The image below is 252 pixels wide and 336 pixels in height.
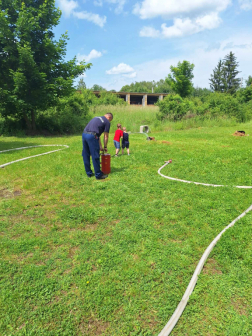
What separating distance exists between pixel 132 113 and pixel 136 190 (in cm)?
1729

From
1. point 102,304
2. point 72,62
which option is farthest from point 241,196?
point 72,62

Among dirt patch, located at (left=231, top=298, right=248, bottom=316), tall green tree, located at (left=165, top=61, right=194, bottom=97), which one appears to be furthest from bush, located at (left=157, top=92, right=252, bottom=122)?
dirt patch, located at (left=231, top=298, right=248, bottom=316)

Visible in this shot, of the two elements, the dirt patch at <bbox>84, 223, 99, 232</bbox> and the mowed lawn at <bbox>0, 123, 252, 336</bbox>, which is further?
the dirt patch at <bbox>84, 223, 99, 232</bbox>

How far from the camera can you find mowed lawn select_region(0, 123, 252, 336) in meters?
2.02

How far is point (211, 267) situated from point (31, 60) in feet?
42.1

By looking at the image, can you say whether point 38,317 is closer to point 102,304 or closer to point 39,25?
point 102,304

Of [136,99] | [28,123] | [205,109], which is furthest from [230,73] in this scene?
[28,123]

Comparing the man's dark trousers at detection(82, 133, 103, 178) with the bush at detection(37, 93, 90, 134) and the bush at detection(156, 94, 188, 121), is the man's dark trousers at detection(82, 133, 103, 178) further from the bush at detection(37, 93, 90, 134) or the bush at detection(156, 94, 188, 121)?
the bush at detection(156, 94, 188, 121)

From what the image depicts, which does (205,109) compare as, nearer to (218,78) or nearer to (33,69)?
(33,69)

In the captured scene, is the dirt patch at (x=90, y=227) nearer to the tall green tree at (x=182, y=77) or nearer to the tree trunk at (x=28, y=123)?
the tree trunk at (x=28, y=123)

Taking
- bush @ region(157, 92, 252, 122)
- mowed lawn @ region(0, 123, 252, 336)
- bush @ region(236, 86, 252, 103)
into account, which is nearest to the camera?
mowed lawn @ region(0, 123, 252, 336)

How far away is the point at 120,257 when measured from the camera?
275cm

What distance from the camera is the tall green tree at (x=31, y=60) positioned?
11844 millimetres

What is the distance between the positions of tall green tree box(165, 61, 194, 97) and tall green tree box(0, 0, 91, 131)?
14.8 metres
